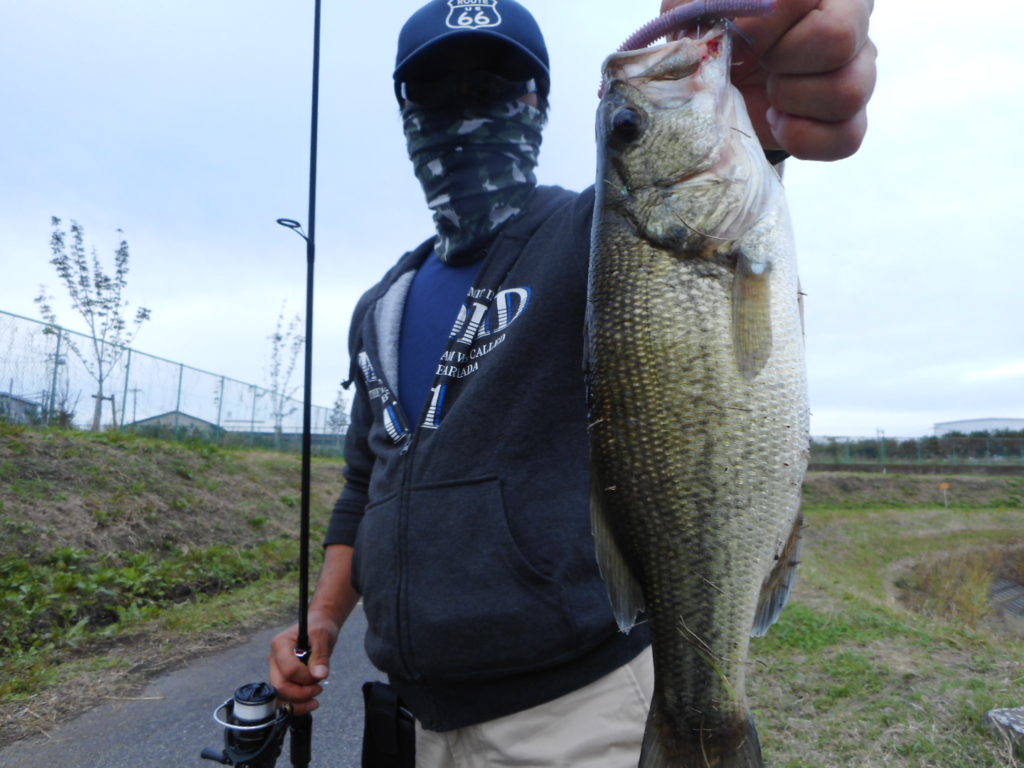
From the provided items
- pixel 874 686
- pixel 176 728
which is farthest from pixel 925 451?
pixel 176 728

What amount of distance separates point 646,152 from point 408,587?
46.1 inches

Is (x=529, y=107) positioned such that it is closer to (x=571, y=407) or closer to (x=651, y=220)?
(x=651, y=220)

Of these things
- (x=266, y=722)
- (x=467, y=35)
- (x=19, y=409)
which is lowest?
(x=266, y=722)

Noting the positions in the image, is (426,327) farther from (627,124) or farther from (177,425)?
(177,425)

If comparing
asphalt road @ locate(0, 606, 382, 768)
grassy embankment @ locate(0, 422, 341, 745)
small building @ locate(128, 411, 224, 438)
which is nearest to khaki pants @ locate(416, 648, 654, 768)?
asphalt road @ locate(0, 606, 382, 768)

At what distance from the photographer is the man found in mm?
1487

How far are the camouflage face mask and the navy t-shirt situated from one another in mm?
64

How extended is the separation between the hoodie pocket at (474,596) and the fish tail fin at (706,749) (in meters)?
0.27

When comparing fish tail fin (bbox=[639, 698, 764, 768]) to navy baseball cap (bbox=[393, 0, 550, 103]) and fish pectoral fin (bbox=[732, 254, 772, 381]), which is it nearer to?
fish pectoral fin (bbox=[732, 254, 772, 381])

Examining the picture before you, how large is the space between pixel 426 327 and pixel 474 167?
0.50m

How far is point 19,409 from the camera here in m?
11.7

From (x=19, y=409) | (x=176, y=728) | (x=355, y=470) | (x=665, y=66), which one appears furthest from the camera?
(x=19, y=409)

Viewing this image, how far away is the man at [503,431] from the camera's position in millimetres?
1487

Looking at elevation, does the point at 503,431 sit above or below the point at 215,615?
above
